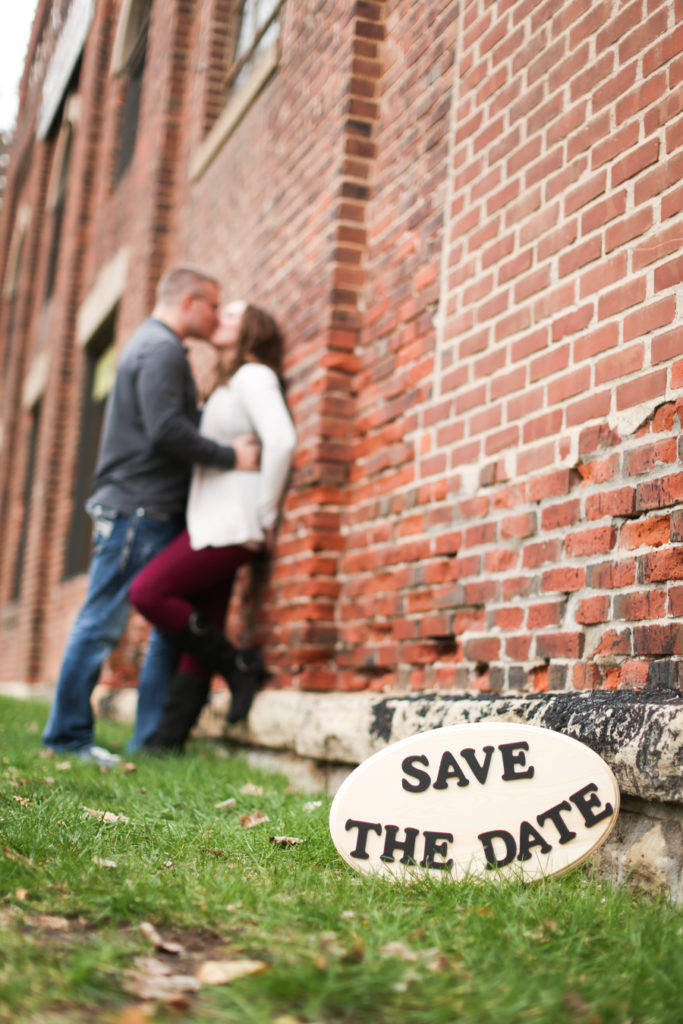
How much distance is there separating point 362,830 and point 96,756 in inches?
77.5

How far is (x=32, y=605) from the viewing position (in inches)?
395

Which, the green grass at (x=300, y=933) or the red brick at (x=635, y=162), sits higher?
the red brick at (x=635, y=162)

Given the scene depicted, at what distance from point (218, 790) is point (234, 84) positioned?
16.5 ft

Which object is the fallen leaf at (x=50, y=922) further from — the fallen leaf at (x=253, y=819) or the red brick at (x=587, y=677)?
the red brick at (x=587, y=677)

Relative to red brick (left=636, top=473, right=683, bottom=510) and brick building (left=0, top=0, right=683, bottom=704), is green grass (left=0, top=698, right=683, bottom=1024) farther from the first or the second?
red brick (left=636, top=473, right=683, bottom=510)

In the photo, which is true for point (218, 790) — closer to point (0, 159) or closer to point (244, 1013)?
point (244, 1013)

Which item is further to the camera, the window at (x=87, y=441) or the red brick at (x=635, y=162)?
the window at (x=87, y=441)

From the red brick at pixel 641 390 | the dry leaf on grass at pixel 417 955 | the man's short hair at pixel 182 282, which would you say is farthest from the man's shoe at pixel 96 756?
the red brick at pixel 641 390

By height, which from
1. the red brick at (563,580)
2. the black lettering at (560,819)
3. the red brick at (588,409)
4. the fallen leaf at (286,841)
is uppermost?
the red brick at (588,409)

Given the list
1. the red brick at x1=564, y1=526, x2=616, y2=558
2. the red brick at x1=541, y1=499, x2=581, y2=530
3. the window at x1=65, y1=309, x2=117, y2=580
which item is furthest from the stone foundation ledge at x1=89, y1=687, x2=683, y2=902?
the window at x1=65, y1=309, x2=117, y2=580

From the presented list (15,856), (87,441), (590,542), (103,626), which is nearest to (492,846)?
(590,542)

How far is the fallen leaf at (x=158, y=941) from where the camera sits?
1696 millimetres

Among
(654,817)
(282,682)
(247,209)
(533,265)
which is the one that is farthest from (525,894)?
(247,209)

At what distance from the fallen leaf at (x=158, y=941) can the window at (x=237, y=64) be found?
4563 mm
